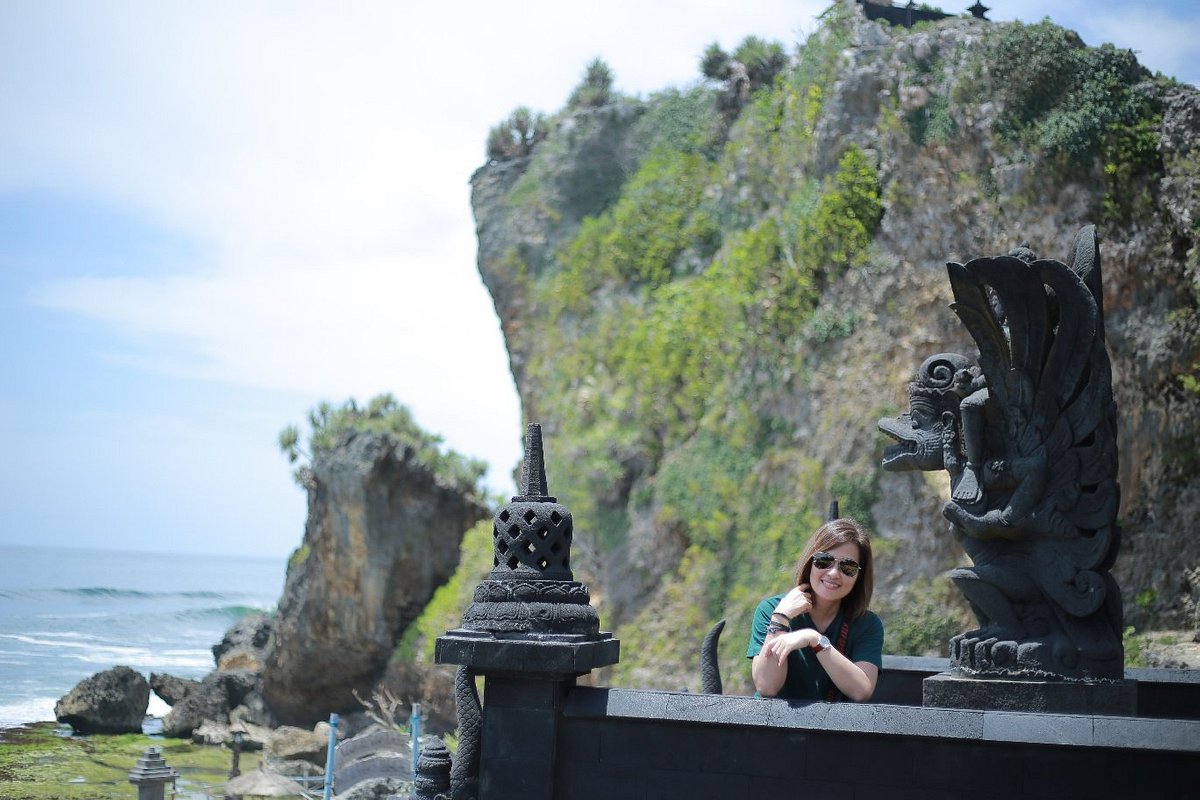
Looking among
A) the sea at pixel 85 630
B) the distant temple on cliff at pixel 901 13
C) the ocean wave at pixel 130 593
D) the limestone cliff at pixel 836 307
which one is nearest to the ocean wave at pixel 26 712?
the sea at pixel 85 630

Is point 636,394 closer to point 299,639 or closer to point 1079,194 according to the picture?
point 1079,194

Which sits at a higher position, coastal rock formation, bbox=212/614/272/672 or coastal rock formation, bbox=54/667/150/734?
coastal rock formation, bbox=212/614/272/672

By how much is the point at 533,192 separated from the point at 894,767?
2201cm

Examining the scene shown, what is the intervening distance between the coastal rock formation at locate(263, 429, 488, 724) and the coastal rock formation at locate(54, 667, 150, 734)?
359 cm

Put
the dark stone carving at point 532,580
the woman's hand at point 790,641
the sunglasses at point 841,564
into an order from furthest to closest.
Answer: the dark stone carving at point 532,580 < the sunglasses at point 841,564 < the woman's hand at point 790,641

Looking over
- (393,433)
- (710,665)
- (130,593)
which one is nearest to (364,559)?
(393,433)

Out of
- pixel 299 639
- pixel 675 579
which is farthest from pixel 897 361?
pixel 299 639

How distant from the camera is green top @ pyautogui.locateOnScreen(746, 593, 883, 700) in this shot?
15.5 feet

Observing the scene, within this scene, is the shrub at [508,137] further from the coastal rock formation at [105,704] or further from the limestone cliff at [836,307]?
the coastal rock formation at [105,704]

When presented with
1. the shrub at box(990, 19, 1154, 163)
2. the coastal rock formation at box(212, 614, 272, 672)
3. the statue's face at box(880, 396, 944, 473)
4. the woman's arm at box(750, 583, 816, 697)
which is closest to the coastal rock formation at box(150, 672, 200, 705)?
the coastal rock formation at box(212, 614, 272, 672)

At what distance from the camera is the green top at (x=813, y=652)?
186 inches

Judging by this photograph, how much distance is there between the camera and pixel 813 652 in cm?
485

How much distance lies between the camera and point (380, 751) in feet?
49.4

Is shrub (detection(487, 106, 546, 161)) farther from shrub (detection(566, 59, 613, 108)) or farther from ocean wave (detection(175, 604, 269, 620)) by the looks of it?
ocean wave (detection(175, 604, 269, 620))
